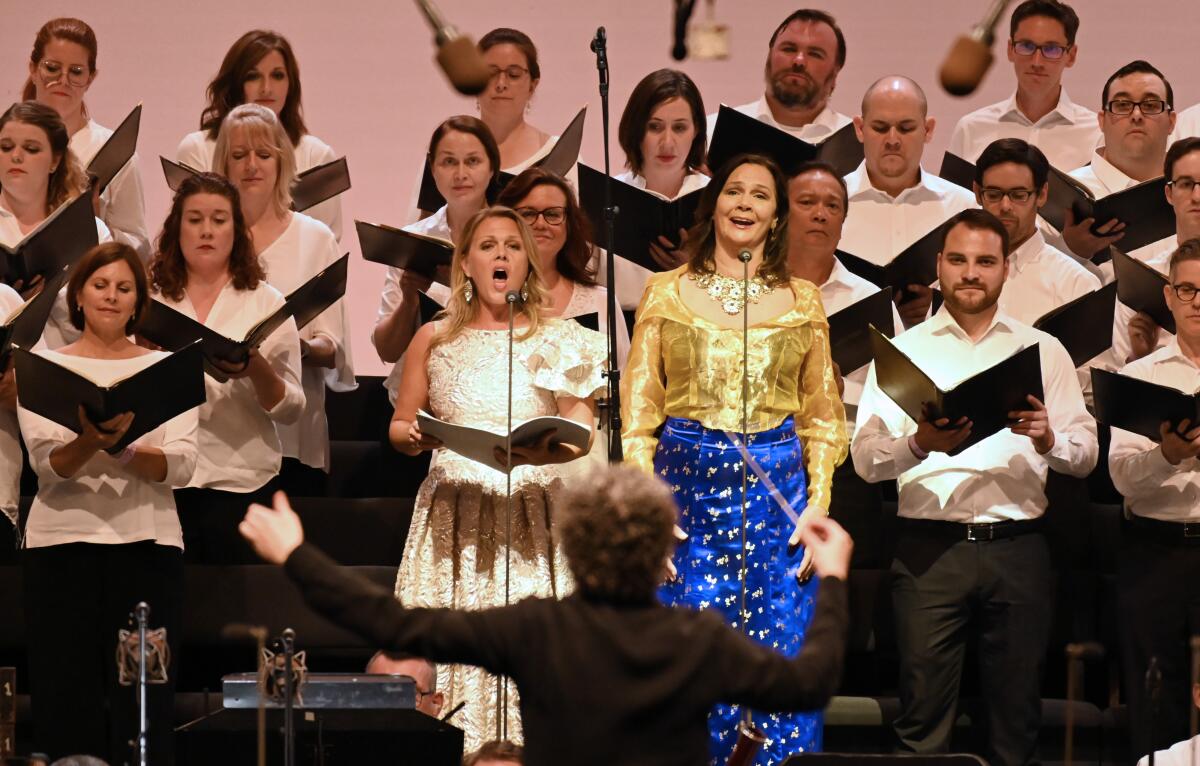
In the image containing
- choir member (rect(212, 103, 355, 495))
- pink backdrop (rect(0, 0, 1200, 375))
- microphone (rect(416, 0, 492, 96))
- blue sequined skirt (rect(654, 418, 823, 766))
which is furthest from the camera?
pink backdrop (rect(0, 0, 1200, 375))

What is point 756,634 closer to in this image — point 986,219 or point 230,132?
point 986,219

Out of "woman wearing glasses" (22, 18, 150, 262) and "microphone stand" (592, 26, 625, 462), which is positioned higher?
"woman wearing glasses" (22, 18, 150, 262)

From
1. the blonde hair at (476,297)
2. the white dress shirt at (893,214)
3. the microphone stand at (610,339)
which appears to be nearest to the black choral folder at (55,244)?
the blonde hair at (476,297)

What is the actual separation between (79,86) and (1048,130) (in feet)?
9.54

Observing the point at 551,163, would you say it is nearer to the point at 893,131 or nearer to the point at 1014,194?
the point at 893,131

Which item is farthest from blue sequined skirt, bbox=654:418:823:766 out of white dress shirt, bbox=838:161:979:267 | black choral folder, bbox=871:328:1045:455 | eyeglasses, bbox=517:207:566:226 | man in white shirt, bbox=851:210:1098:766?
white dress shirt, bbox=838:161:979:267

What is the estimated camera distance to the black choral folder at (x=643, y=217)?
14.6 ft

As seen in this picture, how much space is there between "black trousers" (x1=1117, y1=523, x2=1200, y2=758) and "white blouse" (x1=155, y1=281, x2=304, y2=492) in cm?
201

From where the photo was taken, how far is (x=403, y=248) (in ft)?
14.3

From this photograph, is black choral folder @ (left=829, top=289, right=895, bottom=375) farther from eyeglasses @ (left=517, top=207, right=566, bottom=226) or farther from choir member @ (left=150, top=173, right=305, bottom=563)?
choir member @ (left=150, top=173, right=305, bottom=563)

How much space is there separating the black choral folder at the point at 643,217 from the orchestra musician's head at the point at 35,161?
4.33ft

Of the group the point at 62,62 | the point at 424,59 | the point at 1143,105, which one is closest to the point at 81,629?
the point at 62,62

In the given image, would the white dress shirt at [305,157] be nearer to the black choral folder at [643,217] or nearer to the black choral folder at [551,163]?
the black choral folder at [551,163]

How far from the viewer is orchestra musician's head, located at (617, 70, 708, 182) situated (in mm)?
4930
